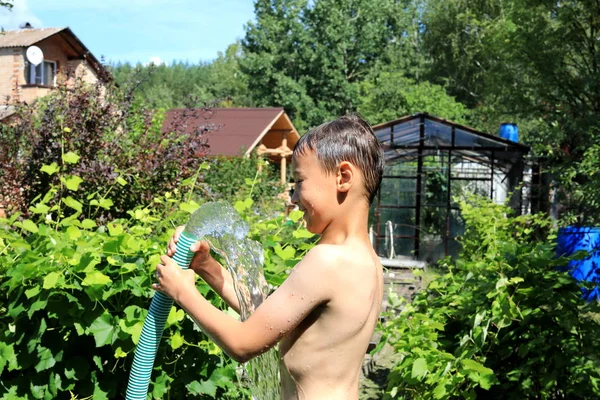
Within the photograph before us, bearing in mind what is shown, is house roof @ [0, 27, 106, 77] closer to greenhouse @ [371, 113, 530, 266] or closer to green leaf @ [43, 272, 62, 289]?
greenhouse @ [371, 113, 530, 266]

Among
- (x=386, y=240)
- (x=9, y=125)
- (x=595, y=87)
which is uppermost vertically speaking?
(x=595, y=87)

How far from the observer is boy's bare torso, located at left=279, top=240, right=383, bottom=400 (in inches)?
66.1

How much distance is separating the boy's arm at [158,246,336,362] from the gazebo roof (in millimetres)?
12077

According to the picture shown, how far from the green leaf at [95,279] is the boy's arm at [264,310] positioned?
1069 millimetres

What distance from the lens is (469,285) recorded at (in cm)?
376

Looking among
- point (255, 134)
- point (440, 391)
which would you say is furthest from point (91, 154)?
point (255, 134)

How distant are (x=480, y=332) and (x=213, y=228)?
176 cm

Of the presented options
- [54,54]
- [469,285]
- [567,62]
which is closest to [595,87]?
[567,62]

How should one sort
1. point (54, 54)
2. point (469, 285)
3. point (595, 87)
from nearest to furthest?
point (469, 285)
point (595, 87)
point (54, 54)

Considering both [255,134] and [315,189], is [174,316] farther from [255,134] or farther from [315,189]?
[255,134]

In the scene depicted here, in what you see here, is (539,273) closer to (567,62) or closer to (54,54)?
(567,62)

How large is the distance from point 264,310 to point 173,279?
23 cm

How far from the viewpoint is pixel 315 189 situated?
171cm

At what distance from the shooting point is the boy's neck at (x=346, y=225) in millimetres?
1722
